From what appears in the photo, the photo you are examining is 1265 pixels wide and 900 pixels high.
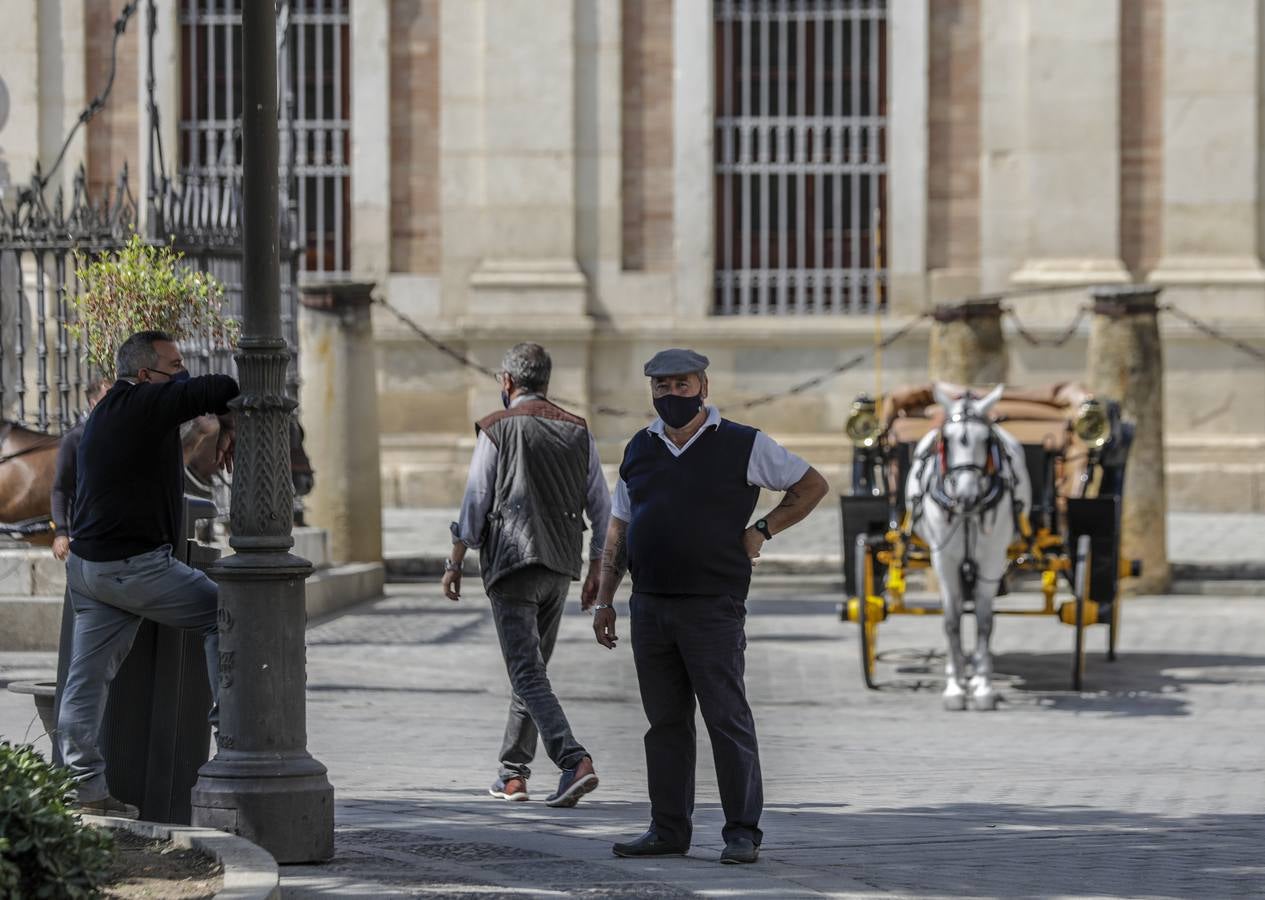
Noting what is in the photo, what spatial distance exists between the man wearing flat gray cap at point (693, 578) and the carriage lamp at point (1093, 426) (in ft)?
23.2

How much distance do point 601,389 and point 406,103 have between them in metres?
3.76

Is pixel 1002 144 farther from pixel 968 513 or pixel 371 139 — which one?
pixel 968 513

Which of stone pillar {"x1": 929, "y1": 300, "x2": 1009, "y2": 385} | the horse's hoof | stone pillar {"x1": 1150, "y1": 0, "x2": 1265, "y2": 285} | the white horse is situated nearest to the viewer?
the horse's hoof

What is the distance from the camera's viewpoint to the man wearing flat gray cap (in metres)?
7.84

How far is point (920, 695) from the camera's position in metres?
13.4

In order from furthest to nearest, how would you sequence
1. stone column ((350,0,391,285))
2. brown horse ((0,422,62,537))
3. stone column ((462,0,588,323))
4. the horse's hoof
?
stone column ((350,0,391,285))
stone column ((462,0,588,323))
brown horse ((0,422,62,537))
the horse's hoof

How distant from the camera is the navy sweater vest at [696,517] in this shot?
7.84 meters

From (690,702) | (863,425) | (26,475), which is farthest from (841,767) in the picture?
(26,475)

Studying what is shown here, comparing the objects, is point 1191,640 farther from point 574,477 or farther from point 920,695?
point 574,477

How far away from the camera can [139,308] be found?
34.1ft

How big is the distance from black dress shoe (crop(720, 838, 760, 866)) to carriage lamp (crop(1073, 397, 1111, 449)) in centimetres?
740

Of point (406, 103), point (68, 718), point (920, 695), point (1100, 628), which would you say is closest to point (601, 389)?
point (406, 103)

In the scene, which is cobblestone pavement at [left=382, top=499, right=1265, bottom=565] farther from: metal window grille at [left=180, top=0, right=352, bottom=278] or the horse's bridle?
the horse's bridle

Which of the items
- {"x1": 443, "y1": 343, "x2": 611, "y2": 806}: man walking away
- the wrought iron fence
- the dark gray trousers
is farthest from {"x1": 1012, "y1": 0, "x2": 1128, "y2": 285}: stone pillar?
the dark gray trousers
